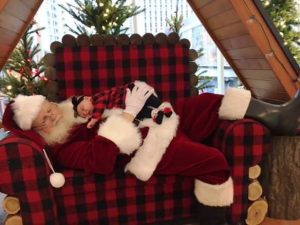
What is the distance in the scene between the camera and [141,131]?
154 cm

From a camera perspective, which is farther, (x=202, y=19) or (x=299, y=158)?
(x=202, y=19)

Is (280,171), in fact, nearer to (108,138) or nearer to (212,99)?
(212,99)

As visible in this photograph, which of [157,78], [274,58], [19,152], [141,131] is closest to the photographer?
[19,152]

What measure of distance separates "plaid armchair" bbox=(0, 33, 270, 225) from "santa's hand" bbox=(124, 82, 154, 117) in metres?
0.32

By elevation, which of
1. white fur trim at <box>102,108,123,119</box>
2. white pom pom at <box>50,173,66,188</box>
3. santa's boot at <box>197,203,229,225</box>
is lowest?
santa's boot at <box>197,203,229,225</box>

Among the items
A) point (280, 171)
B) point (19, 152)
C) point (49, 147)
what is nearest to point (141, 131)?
point (49, 147)

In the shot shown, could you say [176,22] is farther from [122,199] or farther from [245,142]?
[122,199]

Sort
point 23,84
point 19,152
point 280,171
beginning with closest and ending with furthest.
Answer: point 19,152 < point 280,171 < point 23,84

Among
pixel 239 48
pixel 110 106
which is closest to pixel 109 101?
pixel 110 106

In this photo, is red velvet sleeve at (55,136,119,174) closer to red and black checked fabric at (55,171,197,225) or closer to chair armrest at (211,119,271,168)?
red and black checked fabric at (55,171,197,225)

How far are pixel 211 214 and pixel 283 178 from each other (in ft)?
1.61

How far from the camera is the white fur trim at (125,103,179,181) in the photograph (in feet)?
4.63

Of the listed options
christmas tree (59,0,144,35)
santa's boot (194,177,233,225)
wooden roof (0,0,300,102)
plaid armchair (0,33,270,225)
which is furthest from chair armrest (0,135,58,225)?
christmas tree (59,0,144,35)

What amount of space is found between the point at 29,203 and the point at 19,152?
25 centimetres
